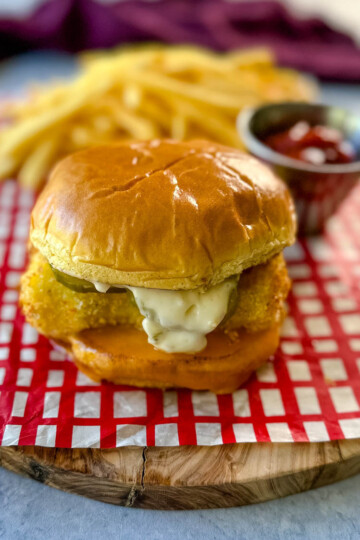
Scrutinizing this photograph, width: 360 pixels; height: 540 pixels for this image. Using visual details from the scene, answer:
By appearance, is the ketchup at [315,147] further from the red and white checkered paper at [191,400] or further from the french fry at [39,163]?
the french fry at [39,163]

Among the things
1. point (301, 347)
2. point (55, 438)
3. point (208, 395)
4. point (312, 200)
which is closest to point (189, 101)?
point (312, 200)

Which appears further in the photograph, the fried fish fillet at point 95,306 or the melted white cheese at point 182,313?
the fried fish fillet at point 95,306

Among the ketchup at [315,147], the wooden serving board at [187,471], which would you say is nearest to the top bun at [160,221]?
the wooden serving board at [187,471]

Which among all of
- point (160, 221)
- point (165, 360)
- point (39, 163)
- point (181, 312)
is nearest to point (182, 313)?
point (181, 312)

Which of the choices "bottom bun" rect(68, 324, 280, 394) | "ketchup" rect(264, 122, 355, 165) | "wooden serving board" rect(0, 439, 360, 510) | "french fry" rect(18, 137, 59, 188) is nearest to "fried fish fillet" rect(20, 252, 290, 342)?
"bottom bun" rect(68, 324, 280, 394)

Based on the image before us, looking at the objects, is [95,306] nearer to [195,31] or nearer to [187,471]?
[187,471]
